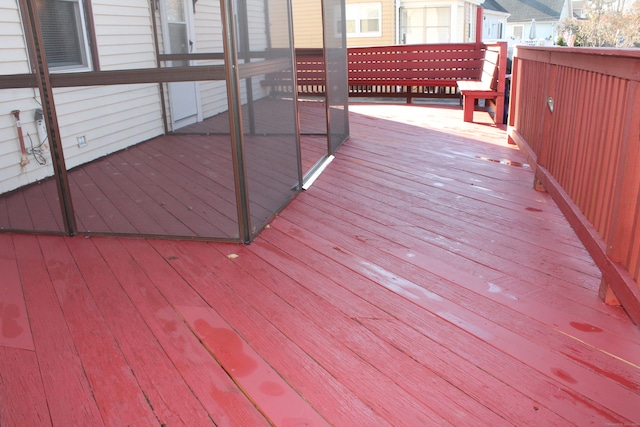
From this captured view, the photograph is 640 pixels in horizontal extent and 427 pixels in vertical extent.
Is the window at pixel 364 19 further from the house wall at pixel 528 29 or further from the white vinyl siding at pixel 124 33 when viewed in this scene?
the house wall at pixel 528 29

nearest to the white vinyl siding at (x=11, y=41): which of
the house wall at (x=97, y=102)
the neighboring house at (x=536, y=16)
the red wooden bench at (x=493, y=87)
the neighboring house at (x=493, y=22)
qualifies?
the house wall at (x=97, y=102)

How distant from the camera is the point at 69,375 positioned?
1.87 meters

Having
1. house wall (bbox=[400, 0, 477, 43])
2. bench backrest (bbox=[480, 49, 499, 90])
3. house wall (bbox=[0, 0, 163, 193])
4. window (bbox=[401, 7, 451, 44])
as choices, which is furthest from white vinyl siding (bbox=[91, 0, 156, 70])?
window (bbox=[401, 7, 451, 44])

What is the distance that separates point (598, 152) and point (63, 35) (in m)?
3.26

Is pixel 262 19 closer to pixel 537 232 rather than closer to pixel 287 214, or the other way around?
pixel 287 214

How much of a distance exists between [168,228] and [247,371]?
1625 millimetres

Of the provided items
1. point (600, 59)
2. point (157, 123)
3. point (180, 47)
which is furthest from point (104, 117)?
point (600, 59)

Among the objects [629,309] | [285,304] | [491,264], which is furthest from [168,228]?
[629,309]

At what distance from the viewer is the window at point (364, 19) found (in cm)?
1516

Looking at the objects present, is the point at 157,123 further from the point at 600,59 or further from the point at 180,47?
the point at 600,59

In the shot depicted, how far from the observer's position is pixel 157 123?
5.13 m

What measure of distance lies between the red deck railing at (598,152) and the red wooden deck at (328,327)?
0.64ft

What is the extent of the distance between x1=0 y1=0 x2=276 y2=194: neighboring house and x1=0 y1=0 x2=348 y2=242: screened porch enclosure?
0.01m

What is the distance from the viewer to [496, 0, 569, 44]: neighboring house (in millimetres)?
26453
